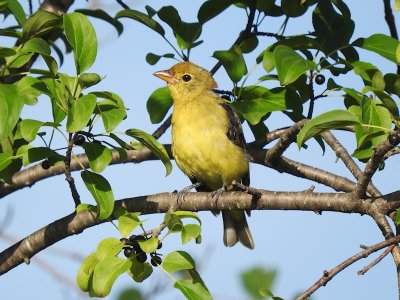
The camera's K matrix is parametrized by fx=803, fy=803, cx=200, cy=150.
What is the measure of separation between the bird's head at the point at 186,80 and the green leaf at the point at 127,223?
2660 mm

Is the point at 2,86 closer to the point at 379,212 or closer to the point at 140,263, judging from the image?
the point at 140,263

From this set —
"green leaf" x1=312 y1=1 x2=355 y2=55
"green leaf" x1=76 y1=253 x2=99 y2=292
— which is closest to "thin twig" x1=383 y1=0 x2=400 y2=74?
"green leaf" x1=312 y1=1 x2=355 y2=55

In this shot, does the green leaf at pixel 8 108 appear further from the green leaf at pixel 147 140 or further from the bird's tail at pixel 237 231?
the bird's tail at pixel 237 231

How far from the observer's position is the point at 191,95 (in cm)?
639

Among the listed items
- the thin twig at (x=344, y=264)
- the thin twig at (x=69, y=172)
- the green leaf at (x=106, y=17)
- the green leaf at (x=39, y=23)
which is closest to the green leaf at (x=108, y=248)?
the thin twig at (x=69, y=172)

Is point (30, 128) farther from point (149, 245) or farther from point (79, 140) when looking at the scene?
point (149, 245)

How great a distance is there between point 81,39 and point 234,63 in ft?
3.40

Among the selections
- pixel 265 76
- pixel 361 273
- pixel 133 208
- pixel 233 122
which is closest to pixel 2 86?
pixel 133 208

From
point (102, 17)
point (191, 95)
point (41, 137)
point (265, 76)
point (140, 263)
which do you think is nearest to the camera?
point (140, 263)

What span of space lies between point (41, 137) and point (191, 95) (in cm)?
229

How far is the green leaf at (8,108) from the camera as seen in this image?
3736 millimetres

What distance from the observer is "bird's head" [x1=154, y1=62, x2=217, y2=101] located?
6.42 meters

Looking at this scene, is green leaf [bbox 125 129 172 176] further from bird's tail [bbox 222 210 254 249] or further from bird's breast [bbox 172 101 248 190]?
bird's tail [bbox 222 210 254 249]

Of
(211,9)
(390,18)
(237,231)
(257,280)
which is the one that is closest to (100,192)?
(257,280)
